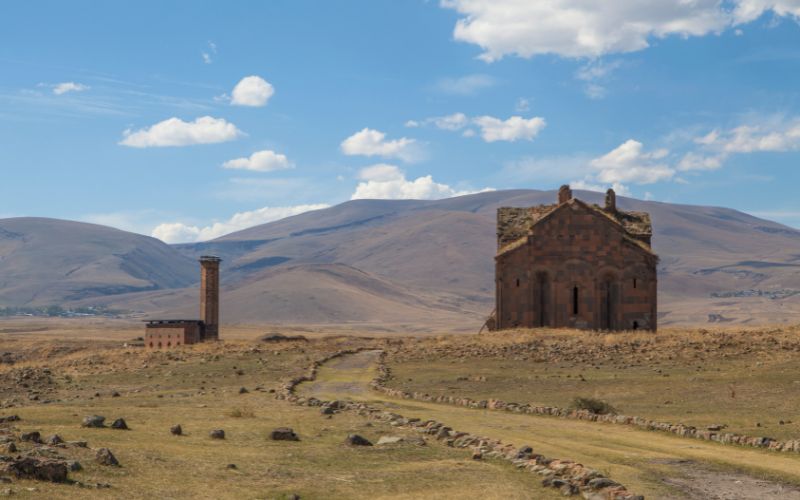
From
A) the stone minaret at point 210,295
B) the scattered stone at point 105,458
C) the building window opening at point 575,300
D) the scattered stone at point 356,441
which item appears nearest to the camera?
the scattered stone at point 105,458

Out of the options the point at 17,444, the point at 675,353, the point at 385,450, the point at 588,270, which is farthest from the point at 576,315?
the point at 17,444

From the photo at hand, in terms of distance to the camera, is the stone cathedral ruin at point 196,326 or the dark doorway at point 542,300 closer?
the dark doorway at point 542,300

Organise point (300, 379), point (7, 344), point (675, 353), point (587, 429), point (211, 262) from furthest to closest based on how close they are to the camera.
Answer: point (7, 344), point (211, 262), point (675, 353), point (300, 379), point (587, 429)

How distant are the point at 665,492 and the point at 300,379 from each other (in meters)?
22.5

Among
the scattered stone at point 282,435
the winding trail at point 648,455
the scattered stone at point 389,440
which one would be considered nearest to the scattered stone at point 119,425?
the scattered stone at point 282,435

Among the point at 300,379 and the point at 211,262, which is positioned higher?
the point at 211,262

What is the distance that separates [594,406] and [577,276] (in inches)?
1199

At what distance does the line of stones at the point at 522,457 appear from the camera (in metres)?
14.5

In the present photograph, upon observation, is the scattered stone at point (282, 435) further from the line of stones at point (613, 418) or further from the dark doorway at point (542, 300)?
the dark doorway at point (542, 300)

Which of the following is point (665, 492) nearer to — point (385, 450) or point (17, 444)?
point (385, 450)

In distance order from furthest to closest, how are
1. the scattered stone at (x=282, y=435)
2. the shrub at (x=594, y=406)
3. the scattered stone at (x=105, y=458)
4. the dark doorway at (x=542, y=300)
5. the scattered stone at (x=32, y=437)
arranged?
1. the dark doorway at (x=542, y=300)
2. the shrub at (x=594, y=406)
3. the scattered stone at (x=282, y=435)
4. the scattered stone at (x=32, y=437)
5. the scattered stone at (x=105, y=458)

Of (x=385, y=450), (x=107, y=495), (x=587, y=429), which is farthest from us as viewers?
(x=587, y=429)

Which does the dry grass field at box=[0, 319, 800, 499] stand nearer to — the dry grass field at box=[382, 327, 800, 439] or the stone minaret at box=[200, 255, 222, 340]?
the dry grass field at box=[382, 327, 800, 439]

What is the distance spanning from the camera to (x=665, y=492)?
1541cm
